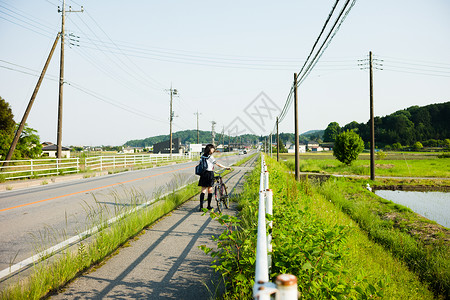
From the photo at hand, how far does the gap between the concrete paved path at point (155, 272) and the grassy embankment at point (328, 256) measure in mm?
360

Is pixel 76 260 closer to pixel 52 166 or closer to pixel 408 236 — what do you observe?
pixel 408 236

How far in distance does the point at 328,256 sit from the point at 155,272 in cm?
238

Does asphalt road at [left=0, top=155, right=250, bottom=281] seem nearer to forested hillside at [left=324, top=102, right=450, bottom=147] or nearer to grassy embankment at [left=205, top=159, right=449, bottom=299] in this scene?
grassy embankment at [left=205, top=159, right=449, bottom=299]

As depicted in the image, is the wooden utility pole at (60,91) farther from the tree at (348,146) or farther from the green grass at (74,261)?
the tree at (348,146)

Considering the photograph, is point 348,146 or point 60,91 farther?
point 348,146

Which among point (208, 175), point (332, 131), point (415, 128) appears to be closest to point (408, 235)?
point (208, 175)

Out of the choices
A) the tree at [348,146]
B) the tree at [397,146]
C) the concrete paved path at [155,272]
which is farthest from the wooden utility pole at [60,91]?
the tree at [397,146]

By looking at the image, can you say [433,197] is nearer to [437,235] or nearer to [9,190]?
[437,235]

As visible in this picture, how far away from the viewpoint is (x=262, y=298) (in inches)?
42.5

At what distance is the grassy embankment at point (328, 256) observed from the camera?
248 cm

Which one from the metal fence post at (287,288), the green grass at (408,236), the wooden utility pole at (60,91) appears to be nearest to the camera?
the metal fence post at (287,288)

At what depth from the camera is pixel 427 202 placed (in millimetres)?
15891

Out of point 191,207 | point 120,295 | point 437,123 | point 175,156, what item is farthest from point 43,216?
point 437,123

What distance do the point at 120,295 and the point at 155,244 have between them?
1826 mm
